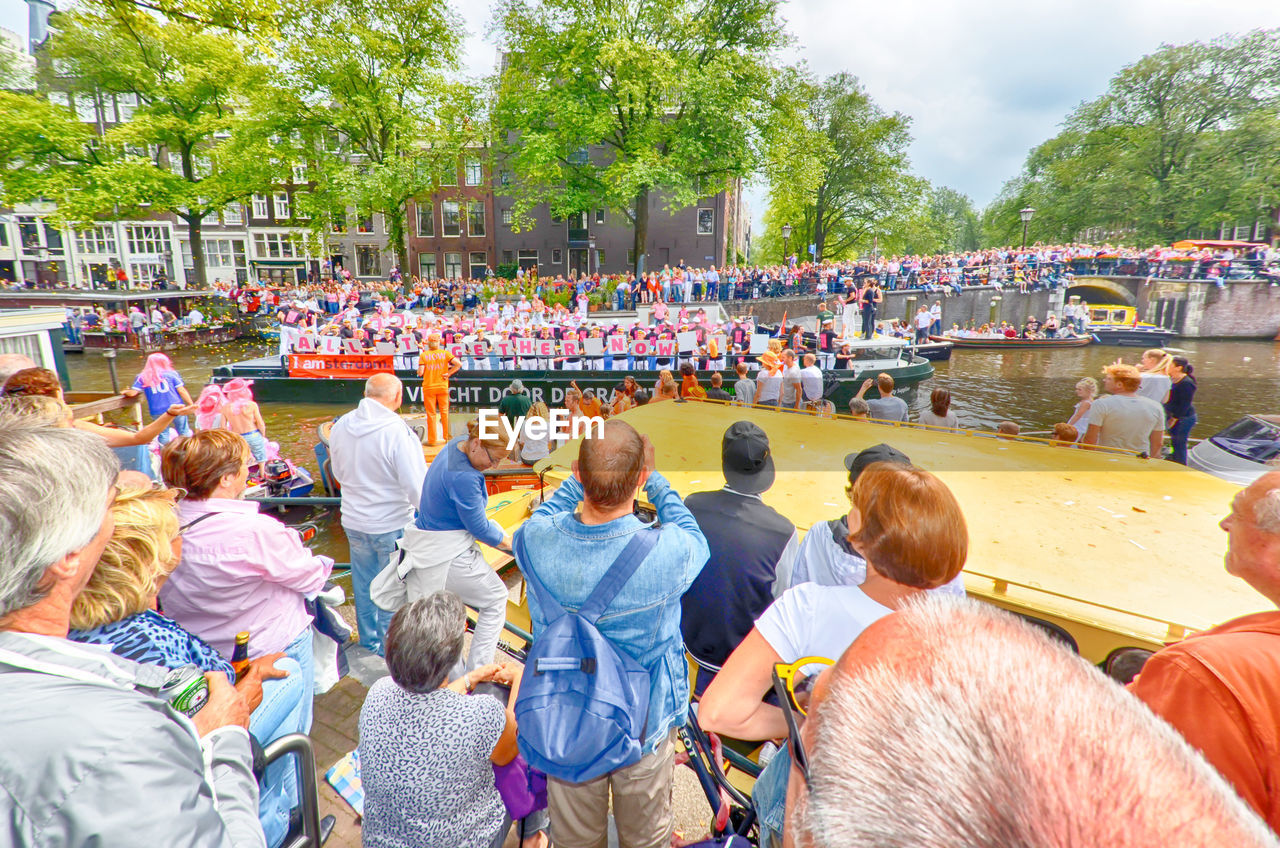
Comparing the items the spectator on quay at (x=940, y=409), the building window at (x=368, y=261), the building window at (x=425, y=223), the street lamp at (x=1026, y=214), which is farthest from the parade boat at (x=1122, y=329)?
the building window at (x=368, y=261)

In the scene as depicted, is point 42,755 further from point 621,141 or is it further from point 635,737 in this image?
point 621,141

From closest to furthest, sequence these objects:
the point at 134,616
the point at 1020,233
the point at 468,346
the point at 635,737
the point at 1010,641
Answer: the point at 1010,641 → the point at 134,616 → the point at 635,737 → the point at 468,346 → the point at 1020,233

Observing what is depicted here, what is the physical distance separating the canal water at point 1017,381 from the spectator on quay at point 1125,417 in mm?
7388

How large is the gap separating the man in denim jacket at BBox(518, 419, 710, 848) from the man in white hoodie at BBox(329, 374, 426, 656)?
5.74ft

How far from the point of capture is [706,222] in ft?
96.2

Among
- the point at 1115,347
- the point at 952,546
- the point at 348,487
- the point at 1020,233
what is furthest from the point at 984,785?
the point at 1115,347

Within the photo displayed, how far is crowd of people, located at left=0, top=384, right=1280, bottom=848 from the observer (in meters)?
0.50

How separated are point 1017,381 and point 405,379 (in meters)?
20.1

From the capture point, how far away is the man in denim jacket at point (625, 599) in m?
1.70

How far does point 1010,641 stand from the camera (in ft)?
2.06

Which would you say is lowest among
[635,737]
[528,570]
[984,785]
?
[635,737]

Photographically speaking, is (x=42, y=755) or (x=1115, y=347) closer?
(x=42, y=755)

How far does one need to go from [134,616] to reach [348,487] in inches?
77.5

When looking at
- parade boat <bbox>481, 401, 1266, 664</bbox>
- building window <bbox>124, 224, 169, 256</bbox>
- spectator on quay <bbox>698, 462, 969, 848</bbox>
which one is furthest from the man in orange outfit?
building window <bbox>124, 224, 169, 256</bbox>
